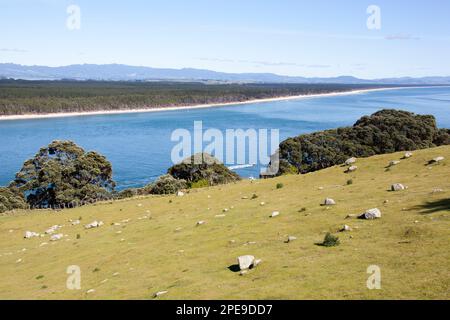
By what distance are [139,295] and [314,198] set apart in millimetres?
15420

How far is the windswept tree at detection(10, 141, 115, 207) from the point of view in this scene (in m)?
69.8

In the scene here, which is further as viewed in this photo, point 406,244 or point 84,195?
point 84,195

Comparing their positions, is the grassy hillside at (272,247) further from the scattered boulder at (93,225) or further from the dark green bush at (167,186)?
the dark green bush at (167,186)

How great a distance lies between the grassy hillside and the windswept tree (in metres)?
29.7

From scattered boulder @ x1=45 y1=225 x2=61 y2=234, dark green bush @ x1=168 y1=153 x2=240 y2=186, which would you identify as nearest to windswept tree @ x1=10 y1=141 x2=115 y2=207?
dark green bush @ x1=168 y1=153 x2=240 y2=186

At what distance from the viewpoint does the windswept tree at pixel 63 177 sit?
A: 69.8 metres

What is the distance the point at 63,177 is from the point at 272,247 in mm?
58813

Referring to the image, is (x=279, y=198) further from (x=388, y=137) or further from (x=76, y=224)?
(x=388, y=137)

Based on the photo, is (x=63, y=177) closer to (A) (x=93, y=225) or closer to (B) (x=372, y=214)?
(A) (x=93, y=225)

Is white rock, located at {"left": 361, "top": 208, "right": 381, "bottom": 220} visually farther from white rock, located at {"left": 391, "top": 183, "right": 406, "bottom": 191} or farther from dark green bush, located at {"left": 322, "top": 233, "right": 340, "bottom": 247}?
white rock, located at {"left": 391, "top": 183, "right": 406, "bottom": 191}

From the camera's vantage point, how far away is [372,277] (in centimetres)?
1484

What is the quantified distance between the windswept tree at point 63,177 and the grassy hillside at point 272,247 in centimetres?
2969

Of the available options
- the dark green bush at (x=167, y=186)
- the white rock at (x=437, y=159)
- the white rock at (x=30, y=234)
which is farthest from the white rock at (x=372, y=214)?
the dark green bush at (x=167, y=186)

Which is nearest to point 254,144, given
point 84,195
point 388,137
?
point 388,137
